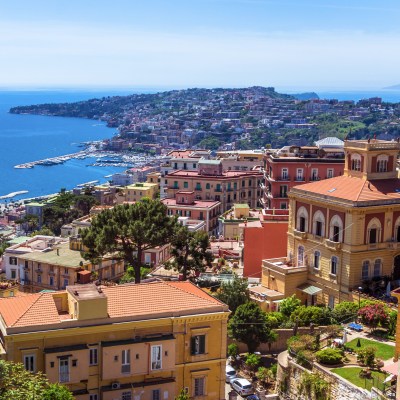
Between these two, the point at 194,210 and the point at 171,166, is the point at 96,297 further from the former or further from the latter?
the point at 171,166

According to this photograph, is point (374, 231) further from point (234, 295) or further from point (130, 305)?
point (130, 305)

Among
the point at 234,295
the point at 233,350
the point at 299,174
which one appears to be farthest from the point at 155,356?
the point at 299,174

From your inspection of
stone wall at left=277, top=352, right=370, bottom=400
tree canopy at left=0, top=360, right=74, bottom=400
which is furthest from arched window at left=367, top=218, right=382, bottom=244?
tree canopy at left=0, top=360, right=74, bottom=400

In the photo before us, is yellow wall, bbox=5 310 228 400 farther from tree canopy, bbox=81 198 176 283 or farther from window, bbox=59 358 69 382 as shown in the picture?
tree canopy, bbox=81 198 176 283

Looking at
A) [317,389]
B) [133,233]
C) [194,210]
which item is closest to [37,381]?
[317,389]

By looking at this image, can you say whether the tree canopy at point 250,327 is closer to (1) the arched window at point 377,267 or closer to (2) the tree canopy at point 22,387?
(1) the arched window at point 377,267
